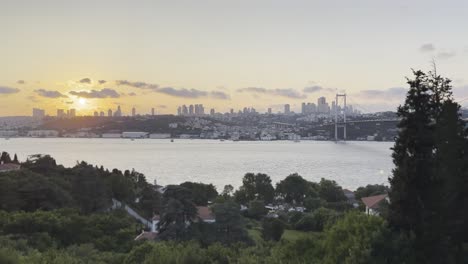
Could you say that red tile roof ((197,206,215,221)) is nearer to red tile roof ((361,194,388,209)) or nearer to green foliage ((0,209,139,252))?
green foliage ((0,209,139,252))

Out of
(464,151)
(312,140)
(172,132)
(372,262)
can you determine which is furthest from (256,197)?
(172,132)

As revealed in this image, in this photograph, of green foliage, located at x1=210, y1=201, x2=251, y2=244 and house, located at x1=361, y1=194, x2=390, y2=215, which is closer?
green foliage, located at x1=210, y1=201, x2=251, y2=244

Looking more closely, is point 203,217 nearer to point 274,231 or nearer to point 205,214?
point 205,214

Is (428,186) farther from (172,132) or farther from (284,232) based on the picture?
(172,132)

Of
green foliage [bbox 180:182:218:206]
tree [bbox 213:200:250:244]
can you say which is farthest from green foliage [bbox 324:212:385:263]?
green foliage [bbox 180:182:218:206]

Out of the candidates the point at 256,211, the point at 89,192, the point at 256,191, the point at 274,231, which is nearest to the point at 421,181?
the point at 274,231
